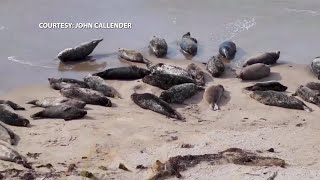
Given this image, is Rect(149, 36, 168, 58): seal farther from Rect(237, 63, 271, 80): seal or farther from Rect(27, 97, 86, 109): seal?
Rect(27, 97, 86, 109): seal

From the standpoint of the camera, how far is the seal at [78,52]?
437 inches

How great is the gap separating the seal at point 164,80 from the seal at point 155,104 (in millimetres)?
759

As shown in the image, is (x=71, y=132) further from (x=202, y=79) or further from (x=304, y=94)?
(x=304, y=94)

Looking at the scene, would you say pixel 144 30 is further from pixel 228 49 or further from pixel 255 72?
pixel 255 72

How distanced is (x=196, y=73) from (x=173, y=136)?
2875 mm

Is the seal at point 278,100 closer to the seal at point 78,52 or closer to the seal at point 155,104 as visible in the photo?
the seal at point 155,104

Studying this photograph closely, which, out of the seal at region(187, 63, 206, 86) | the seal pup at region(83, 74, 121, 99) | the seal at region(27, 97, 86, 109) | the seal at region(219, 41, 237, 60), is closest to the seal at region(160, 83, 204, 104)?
the seal at region(187, 63, 206, 86)

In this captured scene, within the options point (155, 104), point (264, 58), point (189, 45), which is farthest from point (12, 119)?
point (264, 58)

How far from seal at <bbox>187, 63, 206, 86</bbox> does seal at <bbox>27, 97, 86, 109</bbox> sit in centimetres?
238

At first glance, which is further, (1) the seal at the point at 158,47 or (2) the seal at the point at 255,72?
(1) the seal at the point at 158,47

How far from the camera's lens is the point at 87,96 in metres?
9.05

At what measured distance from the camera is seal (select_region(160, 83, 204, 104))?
9.12 meters

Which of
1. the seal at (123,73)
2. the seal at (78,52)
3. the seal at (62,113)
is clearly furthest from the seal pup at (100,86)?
the seal at (78,52)

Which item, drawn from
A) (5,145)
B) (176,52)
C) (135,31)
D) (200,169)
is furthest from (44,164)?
(135,31)
